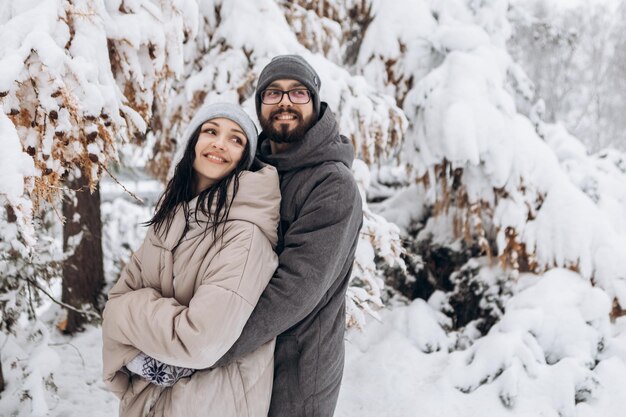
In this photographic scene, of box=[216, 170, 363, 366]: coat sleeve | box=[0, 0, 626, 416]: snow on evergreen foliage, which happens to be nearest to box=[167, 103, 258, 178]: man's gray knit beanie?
box=[216, 170, 363, 366]: coat sleeve

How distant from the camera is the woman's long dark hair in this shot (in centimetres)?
161

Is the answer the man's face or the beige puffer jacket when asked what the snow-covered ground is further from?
the man's face

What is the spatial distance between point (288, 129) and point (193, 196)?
1.48 feet

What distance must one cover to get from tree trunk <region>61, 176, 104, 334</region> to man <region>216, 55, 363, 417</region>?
3.44 m

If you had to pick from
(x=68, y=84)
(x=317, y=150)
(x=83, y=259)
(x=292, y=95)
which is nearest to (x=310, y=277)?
(x=317, y=150)

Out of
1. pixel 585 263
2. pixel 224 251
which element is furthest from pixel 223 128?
pixel 585 263

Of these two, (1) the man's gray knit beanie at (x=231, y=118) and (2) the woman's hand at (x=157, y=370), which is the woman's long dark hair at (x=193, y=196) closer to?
(1) the man's gray knit beanie at (x=231, y=118)

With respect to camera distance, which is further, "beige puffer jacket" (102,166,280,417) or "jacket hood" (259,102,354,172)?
"jacket hood" (259,102,354,172)

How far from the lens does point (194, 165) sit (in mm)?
1816

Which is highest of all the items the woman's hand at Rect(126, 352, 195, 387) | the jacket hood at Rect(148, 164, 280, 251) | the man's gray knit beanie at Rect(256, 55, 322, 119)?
the man's gray knit beanie at Rect(256, 55, 322, 119)

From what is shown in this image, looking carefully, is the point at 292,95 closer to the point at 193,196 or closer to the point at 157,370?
the point at 193,196

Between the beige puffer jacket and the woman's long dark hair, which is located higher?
the woman's long dark hair

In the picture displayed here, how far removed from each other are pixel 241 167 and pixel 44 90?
0.71 metres

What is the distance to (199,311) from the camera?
142cm
